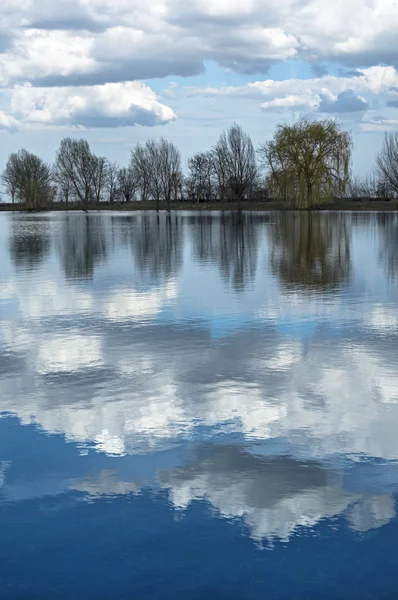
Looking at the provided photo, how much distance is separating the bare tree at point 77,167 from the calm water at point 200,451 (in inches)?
3666

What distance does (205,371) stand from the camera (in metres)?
6.55

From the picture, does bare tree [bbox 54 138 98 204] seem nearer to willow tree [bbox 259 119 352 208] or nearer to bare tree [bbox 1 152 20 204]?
bare tree [bbox 1 152 20 204]

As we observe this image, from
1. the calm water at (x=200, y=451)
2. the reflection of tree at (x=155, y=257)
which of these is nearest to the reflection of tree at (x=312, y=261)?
the reflection of tree at (x=155, y=257)

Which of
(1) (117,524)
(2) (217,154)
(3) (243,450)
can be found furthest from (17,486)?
(2) (217,154)

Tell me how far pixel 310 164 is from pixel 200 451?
180ft

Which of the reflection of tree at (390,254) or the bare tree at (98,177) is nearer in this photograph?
the reflection of tree at (390,254)

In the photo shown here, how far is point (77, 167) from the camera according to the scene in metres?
100

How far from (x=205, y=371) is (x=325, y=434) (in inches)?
75.4

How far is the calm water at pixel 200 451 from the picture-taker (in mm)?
3225

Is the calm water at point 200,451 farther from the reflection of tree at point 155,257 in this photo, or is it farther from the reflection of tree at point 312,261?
the reflection of tree at point 155,257

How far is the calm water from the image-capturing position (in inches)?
127

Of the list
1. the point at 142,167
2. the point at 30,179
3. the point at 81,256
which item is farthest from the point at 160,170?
the point at 81,256

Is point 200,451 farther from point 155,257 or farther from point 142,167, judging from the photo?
point 142,167

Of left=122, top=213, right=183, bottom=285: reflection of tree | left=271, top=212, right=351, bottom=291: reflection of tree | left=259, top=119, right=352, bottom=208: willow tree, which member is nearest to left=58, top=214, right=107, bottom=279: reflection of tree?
left=122, top=213, right=183, bottom=285: reflection of tree
